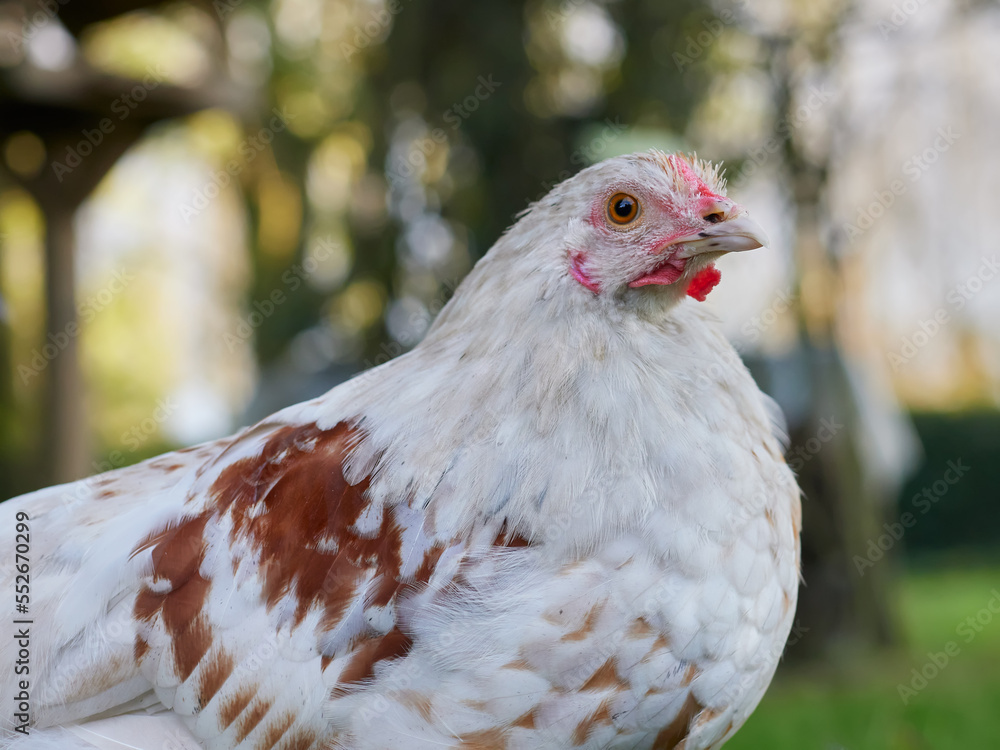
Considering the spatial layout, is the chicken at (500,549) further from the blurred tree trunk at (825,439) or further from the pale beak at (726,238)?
the blurred tree trunk at (825,439)

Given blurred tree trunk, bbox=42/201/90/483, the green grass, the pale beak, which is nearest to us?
the pale beak

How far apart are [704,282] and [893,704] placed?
11.3ft

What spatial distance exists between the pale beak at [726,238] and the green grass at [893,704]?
6.79 feet

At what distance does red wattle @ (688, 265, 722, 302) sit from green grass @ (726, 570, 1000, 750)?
6.33 feet

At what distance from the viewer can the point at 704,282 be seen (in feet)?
6.40

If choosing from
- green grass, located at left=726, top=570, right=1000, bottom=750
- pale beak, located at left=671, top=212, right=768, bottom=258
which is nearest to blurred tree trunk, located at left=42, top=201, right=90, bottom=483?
green grass, located at left=726, top=570, right=1000, bottom=750

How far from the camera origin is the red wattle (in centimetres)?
194

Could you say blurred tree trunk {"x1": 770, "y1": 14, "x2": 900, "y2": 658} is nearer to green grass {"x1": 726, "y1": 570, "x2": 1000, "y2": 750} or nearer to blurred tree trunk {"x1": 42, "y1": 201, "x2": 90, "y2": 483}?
green grass {"x1": 726, "y1": 570, "x2": 1000, "y2": 750}

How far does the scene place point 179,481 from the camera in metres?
2.12

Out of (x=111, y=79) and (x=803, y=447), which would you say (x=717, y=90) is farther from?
(x=111, y=79)

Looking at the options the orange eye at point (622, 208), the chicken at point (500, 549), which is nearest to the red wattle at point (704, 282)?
the chicken at point (500, 549)

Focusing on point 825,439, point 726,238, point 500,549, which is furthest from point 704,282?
point 825,439

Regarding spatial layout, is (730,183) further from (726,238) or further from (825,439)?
(726,238)

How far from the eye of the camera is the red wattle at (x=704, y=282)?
194cm
